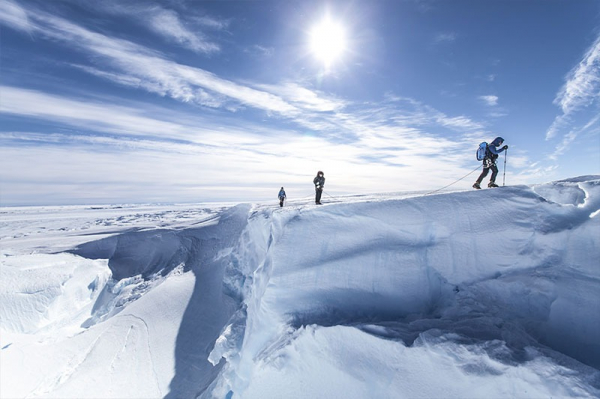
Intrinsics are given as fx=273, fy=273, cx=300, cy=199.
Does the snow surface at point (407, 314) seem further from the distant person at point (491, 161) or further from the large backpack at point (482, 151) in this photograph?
the large backpack at point (482, 151)

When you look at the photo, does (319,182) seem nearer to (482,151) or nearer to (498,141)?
(482,151)

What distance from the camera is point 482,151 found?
6.59 metres

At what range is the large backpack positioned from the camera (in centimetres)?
653

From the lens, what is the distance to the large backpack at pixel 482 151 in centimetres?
653

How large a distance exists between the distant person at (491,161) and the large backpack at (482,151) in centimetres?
5

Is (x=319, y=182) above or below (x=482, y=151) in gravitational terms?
below

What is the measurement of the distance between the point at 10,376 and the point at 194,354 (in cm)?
545

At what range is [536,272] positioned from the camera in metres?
4.54

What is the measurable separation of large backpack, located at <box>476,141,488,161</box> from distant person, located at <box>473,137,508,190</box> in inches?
2.0

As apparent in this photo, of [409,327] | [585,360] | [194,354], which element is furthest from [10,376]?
[585,360]

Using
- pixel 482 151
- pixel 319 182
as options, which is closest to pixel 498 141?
pixel 482 151

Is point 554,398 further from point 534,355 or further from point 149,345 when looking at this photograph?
point 149,345

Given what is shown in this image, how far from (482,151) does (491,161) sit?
1.13 ft

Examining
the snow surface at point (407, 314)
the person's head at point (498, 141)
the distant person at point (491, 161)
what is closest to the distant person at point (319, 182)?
the snow surface at point (407, 314)
